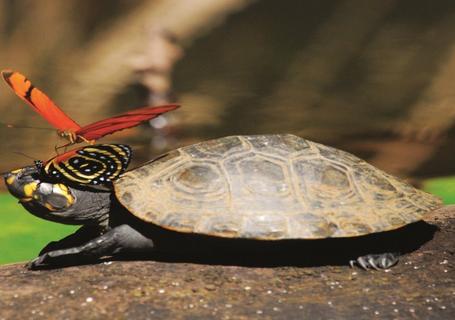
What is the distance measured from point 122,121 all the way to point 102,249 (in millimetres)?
371

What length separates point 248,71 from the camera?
262 centimetres

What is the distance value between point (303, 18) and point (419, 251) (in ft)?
3.84

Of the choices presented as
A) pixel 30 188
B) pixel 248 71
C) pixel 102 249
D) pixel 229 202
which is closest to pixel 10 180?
pixel 30 188

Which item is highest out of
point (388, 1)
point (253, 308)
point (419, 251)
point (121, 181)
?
point (388, 1)

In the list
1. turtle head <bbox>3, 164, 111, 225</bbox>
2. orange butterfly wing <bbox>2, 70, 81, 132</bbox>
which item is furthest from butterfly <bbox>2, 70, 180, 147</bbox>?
turtle head <bbox>3, 164, 111, 225</bbox>

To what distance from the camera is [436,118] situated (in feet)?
9.56

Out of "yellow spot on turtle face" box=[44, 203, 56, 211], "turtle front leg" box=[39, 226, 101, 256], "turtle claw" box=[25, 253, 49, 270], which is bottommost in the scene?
"turtle claw" box=[25, 253, 49, 270]

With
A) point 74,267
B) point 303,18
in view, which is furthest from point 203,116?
point 74,267

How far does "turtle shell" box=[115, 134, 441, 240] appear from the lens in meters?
1.71

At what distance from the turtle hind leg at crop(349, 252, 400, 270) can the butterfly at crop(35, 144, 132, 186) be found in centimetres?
75

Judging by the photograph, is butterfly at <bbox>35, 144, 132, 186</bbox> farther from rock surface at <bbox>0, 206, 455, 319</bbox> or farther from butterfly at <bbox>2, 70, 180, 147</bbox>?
rock surface at <bbox>0, 206, 455, 319</bbox>

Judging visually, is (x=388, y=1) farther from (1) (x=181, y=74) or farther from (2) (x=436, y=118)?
(1) (x=181, y=74)

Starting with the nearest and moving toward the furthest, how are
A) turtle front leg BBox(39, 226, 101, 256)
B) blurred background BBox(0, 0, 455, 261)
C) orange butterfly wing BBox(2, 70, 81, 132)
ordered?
orange butterfly wing BBox(2, 70, 81, 132), turtle front leg BBox(39, 226, 101, 256), blurred background BBox(0, 0, 455, 261)

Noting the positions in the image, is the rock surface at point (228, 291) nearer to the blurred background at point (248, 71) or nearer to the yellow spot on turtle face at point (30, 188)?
the yellow spot on turtle face at point (30, 188)
